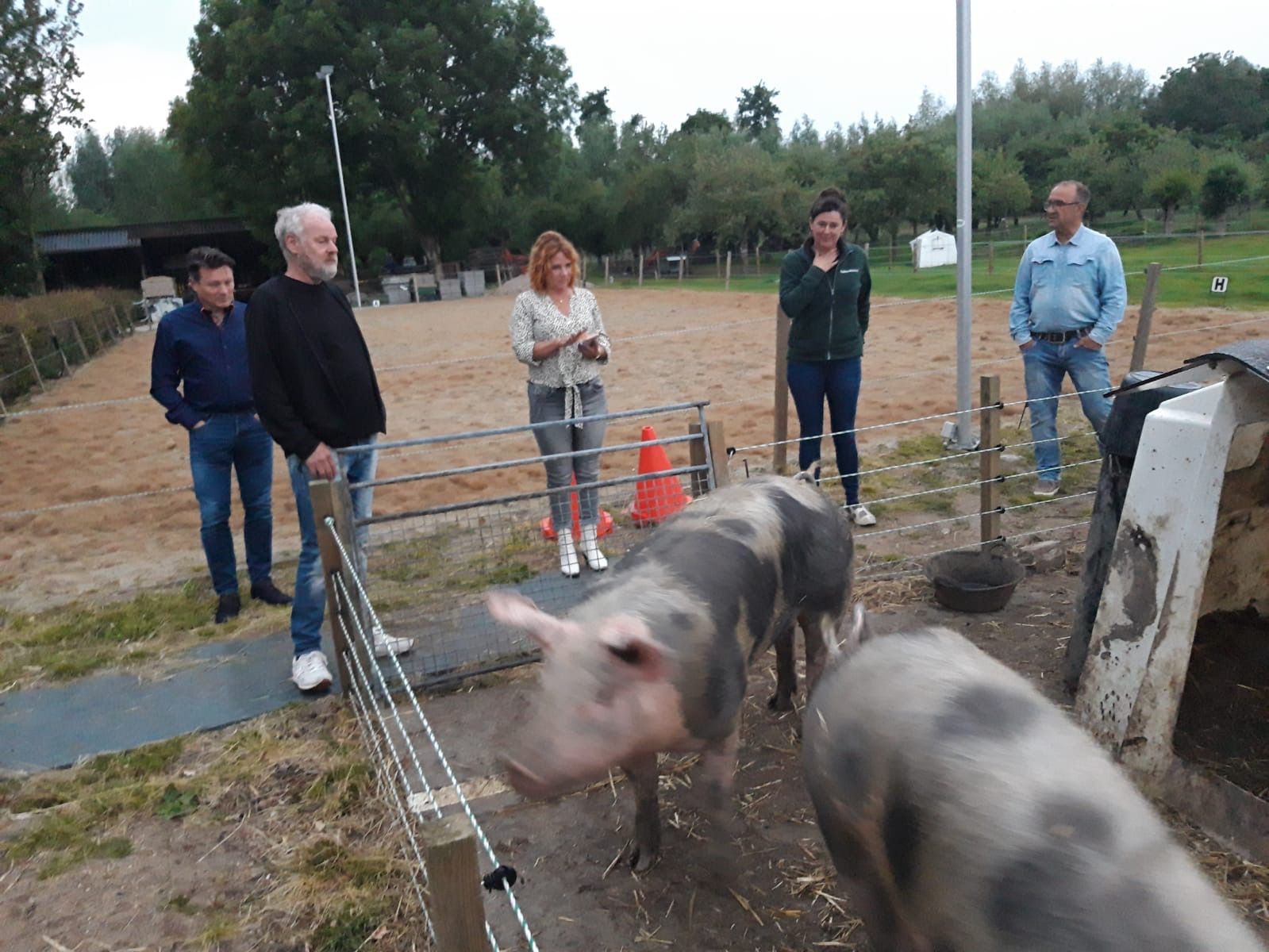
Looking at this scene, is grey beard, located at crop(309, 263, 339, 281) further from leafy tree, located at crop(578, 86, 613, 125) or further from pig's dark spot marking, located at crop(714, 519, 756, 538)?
leafy tree, located at crop(578, 86, 613, 125)

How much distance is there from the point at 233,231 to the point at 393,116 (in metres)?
11.6

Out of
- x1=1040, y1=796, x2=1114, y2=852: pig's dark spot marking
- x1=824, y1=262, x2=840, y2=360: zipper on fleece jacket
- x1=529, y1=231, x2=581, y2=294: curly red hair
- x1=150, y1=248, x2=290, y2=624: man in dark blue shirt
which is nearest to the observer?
x1=1040, y1=796, x2=1114, y2=852: pig's dark spot marking

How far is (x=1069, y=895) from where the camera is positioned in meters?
1.66

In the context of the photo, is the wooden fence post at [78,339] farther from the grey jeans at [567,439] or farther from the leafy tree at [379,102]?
the leafy tree at [379,102]

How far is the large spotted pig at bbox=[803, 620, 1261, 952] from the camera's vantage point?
1.63 m

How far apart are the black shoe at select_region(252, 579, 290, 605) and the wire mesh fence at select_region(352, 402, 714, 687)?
1.70 ft

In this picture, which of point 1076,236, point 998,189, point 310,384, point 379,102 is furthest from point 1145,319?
point 379,102

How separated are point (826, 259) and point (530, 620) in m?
3.77

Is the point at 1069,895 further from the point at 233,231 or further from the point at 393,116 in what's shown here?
the point at 233,231

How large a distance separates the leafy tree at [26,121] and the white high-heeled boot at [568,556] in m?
27.7

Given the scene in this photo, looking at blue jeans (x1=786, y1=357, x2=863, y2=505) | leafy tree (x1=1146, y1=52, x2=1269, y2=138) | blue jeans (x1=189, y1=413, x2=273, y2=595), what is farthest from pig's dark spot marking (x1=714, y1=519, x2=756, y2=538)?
leafy tree (x1=1146, y1=52, x2=1269, y2=138)

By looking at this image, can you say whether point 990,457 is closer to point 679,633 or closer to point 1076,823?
point 679,633

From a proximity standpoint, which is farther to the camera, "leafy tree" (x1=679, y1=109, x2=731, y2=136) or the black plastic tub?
"leafy tree" (x1=679, y1=109, x2=731, y2=136)

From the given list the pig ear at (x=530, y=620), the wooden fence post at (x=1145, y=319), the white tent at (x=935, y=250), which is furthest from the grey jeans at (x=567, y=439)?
the white tent at (x=935, y=250)
